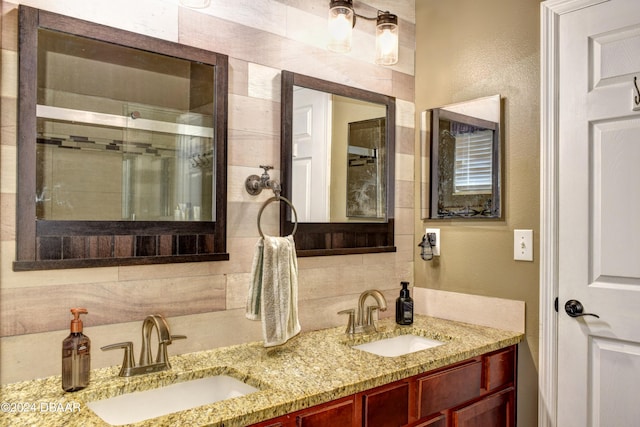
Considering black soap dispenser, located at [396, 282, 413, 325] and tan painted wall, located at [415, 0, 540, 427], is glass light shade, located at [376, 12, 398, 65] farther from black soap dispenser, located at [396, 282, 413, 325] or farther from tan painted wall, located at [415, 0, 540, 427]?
black soap dispenser, located at [396, 282, 413, 325]

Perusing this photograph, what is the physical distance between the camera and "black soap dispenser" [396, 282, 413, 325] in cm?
215

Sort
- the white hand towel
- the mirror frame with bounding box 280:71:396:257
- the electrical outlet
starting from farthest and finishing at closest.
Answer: the electrical outlet, the mirror frame with bounding box 280:71:396:257, the white hand towel

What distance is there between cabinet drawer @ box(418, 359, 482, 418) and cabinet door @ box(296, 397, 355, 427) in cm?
32

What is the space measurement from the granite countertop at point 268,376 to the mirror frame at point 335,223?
351mm

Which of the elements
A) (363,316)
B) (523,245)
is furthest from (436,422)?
(523,245)

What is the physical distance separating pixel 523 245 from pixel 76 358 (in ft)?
5.41

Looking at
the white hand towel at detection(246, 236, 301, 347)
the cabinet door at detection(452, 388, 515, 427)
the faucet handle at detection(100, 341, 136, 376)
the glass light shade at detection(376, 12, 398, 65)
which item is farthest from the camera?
the glass light shade at detection(376, 12, 398, 65)

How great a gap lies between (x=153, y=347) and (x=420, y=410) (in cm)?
89

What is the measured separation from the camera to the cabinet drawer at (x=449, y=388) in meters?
1.65

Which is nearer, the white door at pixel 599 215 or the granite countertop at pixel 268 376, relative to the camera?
the granite countertop at pixel 268 376

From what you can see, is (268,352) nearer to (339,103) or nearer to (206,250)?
(206,250)

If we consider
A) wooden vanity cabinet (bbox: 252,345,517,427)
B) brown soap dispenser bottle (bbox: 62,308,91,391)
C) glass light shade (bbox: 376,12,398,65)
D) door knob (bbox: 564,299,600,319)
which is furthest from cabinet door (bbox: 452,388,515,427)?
glass light shade (bbox: 376,12,398,65)

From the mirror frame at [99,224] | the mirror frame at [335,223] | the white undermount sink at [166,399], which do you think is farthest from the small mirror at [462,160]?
the white undermount sink at [166,399]

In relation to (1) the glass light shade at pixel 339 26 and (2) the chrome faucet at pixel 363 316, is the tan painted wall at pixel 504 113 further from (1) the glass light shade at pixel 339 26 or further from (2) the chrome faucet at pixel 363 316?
(1) the glass light shade at pixel 339 26
